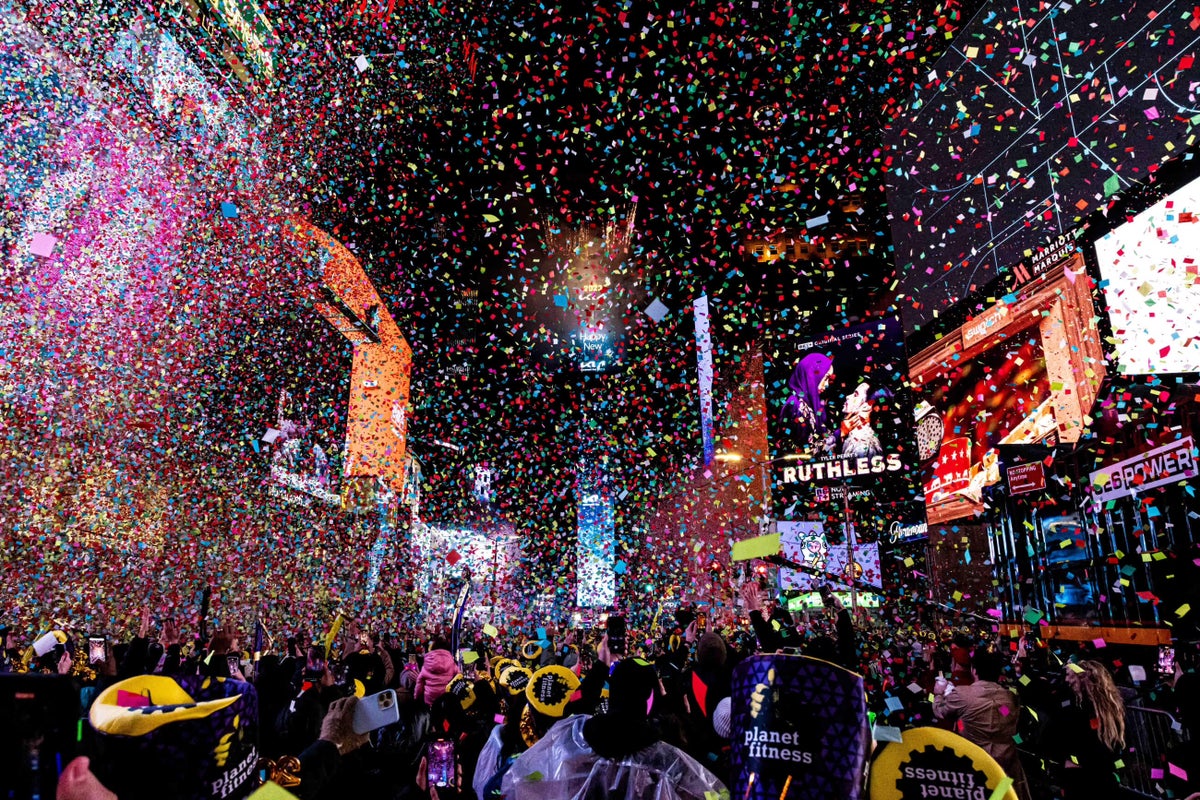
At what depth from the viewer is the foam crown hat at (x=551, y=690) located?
4113 millimetres

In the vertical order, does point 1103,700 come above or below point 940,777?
below

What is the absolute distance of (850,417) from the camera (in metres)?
23.7

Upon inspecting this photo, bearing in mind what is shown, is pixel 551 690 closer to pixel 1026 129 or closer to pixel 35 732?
pixel 35 732

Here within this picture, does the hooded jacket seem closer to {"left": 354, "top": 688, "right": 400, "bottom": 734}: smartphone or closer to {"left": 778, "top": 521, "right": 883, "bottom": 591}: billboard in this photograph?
{"left": 354, "top": 688, "right": 400, "bottom": 734}: smartphone

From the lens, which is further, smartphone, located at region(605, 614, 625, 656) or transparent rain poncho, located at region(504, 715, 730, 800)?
smartphone, located at region(605, 614, 625, 656)

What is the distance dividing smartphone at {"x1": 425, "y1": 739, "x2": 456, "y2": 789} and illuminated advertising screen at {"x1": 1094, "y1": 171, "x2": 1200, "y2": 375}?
400 inches

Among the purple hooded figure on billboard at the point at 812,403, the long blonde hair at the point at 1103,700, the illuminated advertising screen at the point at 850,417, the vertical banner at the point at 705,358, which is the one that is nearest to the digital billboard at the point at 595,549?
the vertical banner at the point at 705,358

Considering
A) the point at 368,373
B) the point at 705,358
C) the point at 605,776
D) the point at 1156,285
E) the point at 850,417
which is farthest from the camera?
the point at 705,358

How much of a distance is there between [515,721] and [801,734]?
10.4 ft

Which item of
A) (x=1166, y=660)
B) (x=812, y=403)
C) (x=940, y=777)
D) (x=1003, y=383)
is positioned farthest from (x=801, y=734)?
(x=812, y=403)

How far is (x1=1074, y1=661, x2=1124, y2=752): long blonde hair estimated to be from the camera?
16.4ft

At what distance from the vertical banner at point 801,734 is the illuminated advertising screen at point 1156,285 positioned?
10175 millimetres

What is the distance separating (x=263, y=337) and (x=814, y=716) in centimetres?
1485

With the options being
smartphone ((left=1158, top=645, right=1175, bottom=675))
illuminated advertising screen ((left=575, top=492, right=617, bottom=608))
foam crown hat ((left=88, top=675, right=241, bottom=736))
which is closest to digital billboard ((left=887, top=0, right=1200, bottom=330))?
smartphone ((left=1158, top=645, right=1175, bottom=675))
